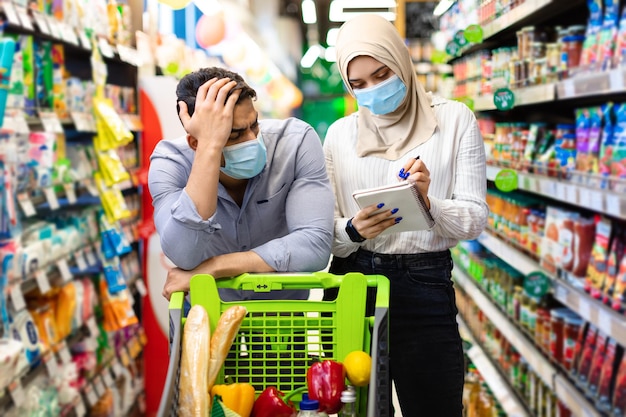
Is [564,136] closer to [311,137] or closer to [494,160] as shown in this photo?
[494,160]

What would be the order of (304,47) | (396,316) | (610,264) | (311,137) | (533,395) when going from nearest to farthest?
(311,137), (396,316), (610,264), (533,395), (304,47)

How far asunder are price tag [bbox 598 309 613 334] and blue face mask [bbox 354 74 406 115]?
98 cm

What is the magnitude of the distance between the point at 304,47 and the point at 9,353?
27.1 metres

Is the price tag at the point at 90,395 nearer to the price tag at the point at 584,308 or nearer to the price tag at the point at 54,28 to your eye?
the price tag at the point at 54,28

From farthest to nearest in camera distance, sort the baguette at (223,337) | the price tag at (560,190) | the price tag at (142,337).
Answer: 1. the price tag at (142,337)
2. the price tag at (560,190)
3. the baguette at (223,337)

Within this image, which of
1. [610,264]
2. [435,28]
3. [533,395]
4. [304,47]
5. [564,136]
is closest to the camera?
[610,264]

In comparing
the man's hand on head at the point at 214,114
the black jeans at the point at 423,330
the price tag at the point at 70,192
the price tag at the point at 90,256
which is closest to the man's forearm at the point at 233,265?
the man's hand on head at the point at 214,114

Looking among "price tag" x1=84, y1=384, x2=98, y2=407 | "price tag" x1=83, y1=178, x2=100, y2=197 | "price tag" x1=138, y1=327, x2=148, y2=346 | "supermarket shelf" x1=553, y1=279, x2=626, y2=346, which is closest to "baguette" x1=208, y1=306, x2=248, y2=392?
"supermarket shelf" x1=553, y1=279, x2=626, y2=346

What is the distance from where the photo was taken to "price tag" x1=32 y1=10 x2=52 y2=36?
3135 mm

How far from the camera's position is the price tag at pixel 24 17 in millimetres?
2945

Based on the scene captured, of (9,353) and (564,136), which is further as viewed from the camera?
(564,136)

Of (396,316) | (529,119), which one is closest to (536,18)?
(529,119)

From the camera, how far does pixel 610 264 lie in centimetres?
282

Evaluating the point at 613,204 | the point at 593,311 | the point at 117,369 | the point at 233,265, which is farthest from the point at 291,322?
the point at 117,369
